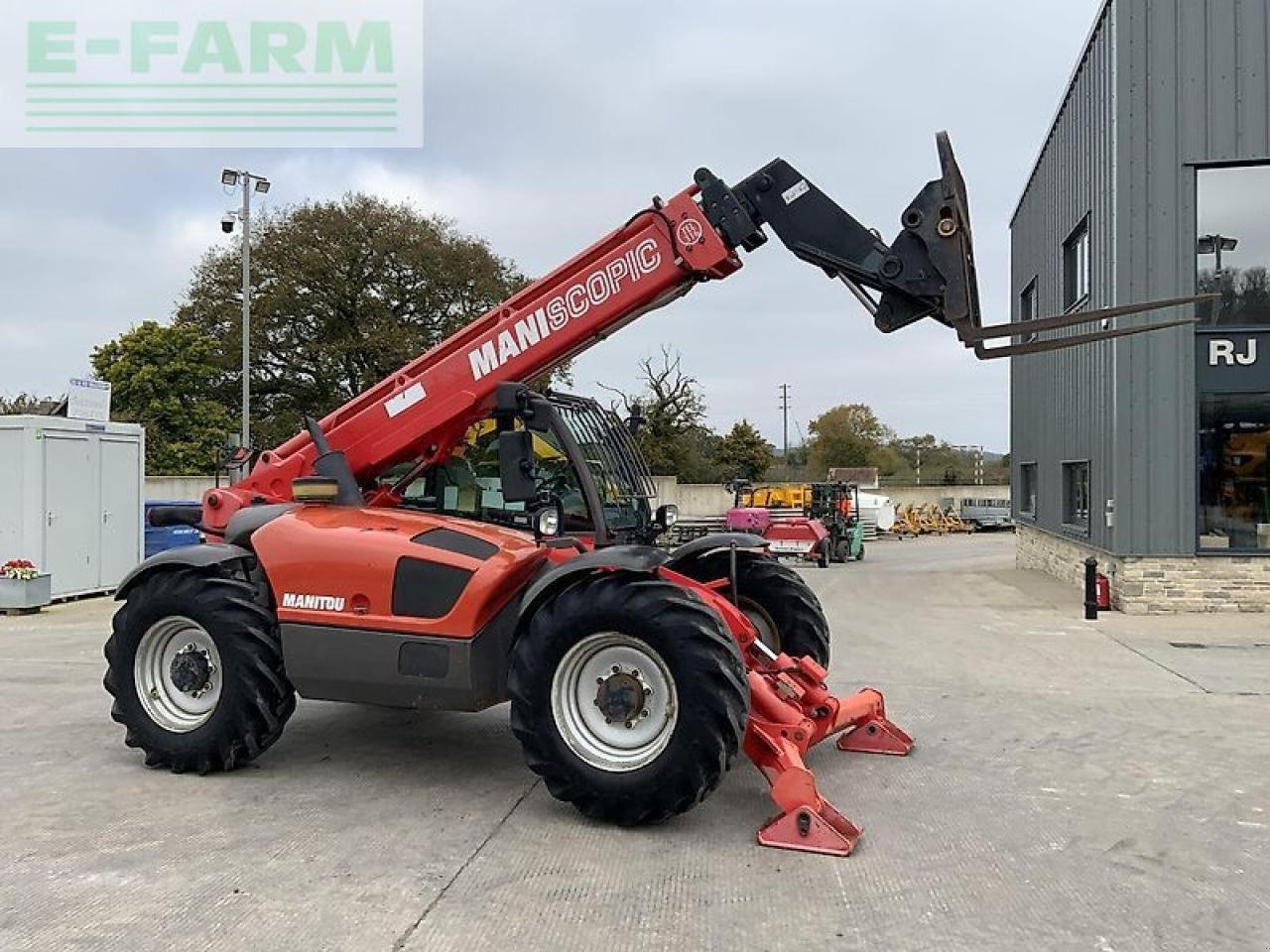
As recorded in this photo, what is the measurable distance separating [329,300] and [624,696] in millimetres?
35196

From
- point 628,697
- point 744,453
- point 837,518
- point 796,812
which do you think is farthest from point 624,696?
point 744,453

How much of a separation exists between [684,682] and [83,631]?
996 centimetres

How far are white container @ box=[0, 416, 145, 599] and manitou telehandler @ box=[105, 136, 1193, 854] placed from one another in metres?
9.26

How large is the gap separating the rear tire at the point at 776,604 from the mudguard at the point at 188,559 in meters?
2.86

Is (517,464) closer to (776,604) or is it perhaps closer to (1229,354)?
(776,604)

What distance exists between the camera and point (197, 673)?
6.32 metres

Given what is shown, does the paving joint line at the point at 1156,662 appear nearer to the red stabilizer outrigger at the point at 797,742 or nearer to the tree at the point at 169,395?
the red stabilizer outrigger at the point at 797,742

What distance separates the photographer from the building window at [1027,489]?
24.4 meters

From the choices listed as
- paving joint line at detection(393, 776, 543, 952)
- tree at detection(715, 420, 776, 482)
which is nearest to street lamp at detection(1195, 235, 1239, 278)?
paving joint line at detection(393, 776, 543, 952)

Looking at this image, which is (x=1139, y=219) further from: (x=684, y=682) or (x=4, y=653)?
(x=4, y=653)

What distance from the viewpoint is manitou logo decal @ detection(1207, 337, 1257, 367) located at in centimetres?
1429

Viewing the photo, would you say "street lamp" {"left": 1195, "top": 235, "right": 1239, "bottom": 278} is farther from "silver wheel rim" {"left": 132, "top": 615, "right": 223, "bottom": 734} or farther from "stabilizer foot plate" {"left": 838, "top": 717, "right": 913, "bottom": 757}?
"silver wheel rim" {"left": 132, "top": 615, "right": 223, "bottom": 734}

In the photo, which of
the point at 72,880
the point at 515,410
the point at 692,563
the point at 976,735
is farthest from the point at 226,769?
the point at 976,735

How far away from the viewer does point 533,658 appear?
539 centimetres
